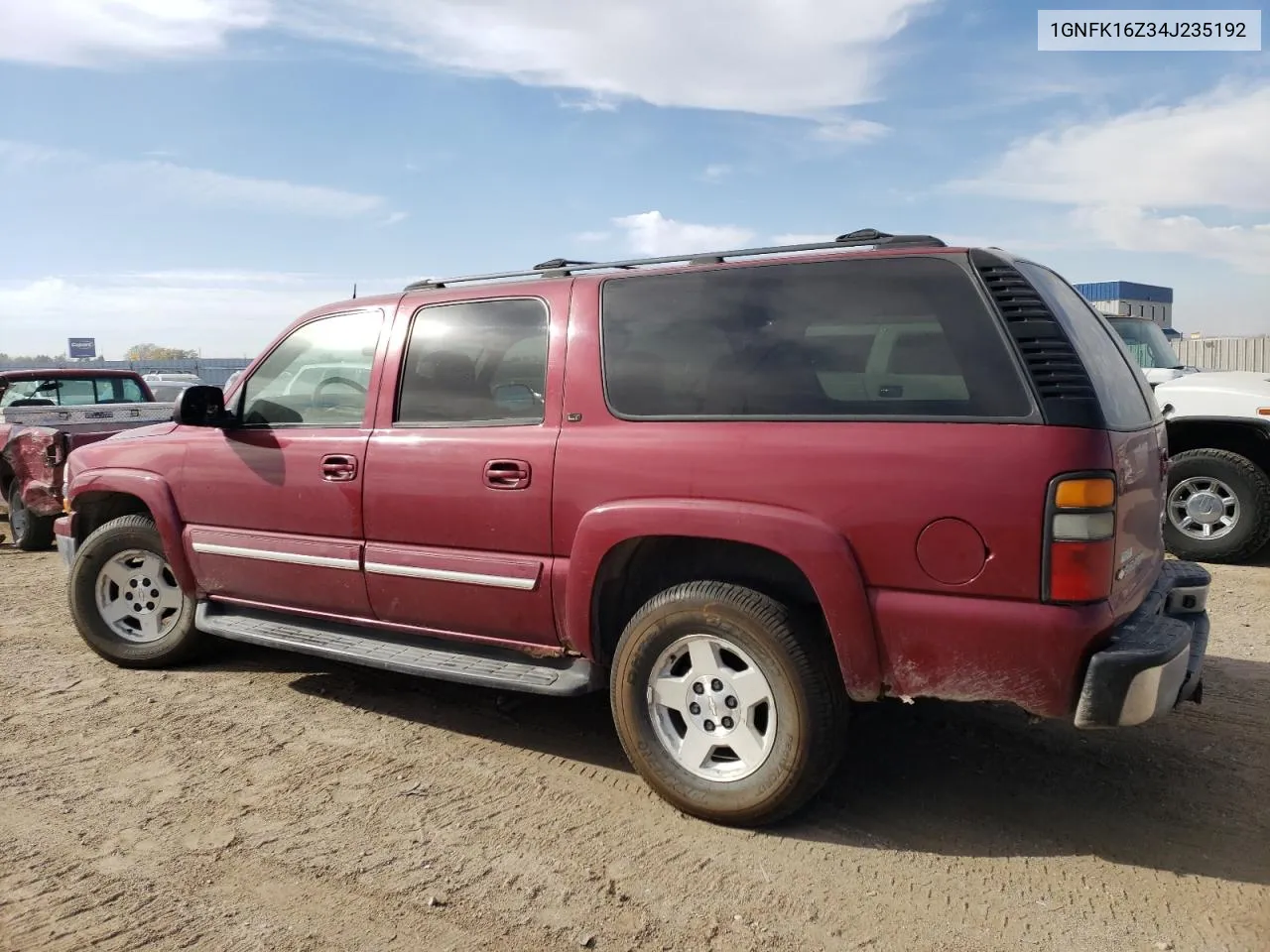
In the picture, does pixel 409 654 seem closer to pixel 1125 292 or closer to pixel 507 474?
pixel 507 474

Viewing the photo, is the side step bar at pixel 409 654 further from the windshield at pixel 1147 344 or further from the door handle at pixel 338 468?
the windshield at pixel 1147 344

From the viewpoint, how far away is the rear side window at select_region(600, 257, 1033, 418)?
3.06 metres

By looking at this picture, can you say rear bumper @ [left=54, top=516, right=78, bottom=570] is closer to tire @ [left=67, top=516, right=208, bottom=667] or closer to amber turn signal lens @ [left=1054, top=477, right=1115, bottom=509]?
tire @ [left=67, top=516, right=208, bottom=667]

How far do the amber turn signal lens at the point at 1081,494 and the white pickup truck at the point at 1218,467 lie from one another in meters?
5.17

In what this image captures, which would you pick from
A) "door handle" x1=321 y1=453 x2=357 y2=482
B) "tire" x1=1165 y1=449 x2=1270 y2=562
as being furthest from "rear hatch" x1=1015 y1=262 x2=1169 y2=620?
"tire" x1=1165 y1=449 x2=1270 y2=562

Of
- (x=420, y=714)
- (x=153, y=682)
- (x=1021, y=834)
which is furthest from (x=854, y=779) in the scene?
(x=153, y=682)

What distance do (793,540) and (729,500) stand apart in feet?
0.87

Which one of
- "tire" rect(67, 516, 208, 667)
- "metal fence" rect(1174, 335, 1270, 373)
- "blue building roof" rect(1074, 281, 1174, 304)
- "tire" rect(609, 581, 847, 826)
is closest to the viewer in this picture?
"tire" rect(609, 581, 847, 826)

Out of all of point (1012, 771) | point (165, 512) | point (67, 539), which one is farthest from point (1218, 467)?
point (67, 539)

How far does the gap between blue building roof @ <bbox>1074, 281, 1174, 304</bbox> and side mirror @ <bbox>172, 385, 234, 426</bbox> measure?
94.8ft

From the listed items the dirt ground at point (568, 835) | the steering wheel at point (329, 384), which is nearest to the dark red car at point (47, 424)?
the dirt ground at point (568, 835)

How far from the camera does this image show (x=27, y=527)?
8.90 meters

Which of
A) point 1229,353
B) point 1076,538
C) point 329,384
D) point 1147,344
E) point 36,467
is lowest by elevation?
point 36,467

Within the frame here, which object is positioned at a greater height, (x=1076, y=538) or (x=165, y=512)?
(x=1076, y=538)
